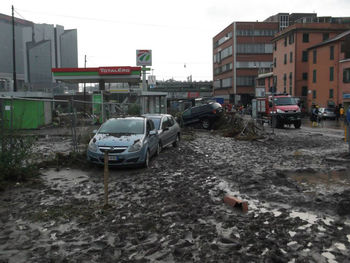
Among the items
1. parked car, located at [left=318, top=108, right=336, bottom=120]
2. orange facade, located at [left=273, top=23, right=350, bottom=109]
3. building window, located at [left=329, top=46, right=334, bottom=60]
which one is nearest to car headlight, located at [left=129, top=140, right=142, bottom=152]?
parked car, located at [left=318, top=108, right=336, bottom=120]

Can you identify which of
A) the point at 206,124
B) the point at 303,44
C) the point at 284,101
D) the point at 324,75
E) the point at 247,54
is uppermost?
the point at 247,54

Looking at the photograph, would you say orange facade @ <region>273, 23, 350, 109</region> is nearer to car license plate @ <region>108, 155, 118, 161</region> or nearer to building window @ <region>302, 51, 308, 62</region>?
building window @ <region>302, 51, 308, 62</region>

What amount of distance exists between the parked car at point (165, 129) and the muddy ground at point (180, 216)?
10.8 feet

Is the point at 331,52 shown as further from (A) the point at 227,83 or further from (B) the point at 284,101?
(A) the point at 227,83

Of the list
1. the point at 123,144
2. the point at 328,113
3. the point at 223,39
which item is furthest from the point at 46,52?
the point at 123,144

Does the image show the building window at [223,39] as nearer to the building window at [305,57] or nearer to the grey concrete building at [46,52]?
the building window at [305,57]

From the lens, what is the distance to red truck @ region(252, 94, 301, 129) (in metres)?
27.1

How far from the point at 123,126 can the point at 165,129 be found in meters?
2.75

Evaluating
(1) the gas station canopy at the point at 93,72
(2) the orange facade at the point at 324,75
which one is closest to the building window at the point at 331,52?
(2) the orange facade at the point at 324,75

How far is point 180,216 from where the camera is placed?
5.84m

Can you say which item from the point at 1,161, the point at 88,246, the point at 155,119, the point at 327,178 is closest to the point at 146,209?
the point at 88,246

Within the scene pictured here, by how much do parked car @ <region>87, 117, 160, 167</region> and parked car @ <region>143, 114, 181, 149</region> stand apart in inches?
72.8

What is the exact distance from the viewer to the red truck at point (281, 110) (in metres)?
27.1

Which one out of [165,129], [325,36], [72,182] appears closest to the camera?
[72,182]
